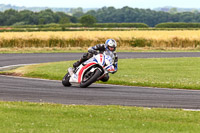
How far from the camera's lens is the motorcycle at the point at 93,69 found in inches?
678

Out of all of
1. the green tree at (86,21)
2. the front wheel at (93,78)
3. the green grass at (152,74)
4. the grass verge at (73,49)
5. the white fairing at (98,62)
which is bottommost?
the green tree at (86,21)

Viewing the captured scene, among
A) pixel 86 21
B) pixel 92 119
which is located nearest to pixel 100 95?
pixel 92 119

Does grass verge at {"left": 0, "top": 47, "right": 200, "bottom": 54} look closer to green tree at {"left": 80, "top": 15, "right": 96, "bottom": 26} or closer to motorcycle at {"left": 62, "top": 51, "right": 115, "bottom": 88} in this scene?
motorcycle at {"left": 62, "top": 51, "right": 115, "bottom": 88}

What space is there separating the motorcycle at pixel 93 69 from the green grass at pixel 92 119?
396cm

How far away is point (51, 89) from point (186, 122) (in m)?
7.00

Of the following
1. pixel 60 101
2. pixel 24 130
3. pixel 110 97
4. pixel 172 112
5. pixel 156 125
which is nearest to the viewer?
pixel 24 130

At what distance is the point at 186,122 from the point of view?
1130 centimetres

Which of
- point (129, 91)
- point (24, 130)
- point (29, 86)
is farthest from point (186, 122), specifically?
point (29, 86)

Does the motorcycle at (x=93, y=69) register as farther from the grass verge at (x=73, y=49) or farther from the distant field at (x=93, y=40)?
the distant field at (x=93, y=40)

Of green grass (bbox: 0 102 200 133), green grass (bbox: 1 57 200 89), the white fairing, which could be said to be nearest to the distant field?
green grass (bbox: 1 57 200 89)

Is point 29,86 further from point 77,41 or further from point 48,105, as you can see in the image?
point 77,41

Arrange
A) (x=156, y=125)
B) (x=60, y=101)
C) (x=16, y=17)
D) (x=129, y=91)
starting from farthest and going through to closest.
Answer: (x=16, y=17), (x=129, y=91), (x=60, y=101), (x=156, y=125)

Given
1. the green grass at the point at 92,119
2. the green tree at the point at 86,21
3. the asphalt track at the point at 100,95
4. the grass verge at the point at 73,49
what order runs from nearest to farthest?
the green grass at the point at 92,119 → the asphalt track at the point at 100,95 → the grass verge at the point at 73,49 → the green tree at the point at 86,21

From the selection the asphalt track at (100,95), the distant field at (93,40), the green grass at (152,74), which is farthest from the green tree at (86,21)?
the asphalt track at (100,95)
